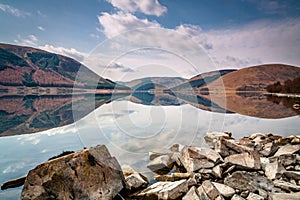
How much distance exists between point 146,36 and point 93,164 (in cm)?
638

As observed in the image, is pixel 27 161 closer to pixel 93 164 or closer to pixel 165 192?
pixel 93 164

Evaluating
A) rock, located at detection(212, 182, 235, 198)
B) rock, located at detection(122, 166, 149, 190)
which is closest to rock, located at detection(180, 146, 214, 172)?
rock, located at detection(212, 182, 235, 198)

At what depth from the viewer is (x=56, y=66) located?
169750 millimetres

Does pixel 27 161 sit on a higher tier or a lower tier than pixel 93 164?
lower

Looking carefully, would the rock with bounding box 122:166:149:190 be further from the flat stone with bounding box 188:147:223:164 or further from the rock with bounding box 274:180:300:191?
Result: the rock with bounding box 274:180:300:191

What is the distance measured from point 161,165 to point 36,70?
540 ft

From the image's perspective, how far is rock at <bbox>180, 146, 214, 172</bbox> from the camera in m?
6.30

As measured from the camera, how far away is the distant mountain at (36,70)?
389 feet

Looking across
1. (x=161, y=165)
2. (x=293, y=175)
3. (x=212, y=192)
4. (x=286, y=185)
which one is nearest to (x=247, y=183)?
(x=286, y=185)

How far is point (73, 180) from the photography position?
448 centimetres

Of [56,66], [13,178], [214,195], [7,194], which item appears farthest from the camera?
[56,66]

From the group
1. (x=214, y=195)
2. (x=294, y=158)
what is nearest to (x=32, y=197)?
(x=214, y=195)

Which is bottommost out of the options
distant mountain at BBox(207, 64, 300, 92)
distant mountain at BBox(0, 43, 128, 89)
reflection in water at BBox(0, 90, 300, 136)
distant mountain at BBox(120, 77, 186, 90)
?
reflection in water at BBox(0, 90, 300, 136)

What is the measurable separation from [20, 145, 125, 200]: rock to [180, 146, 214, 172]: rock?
2.47 m
